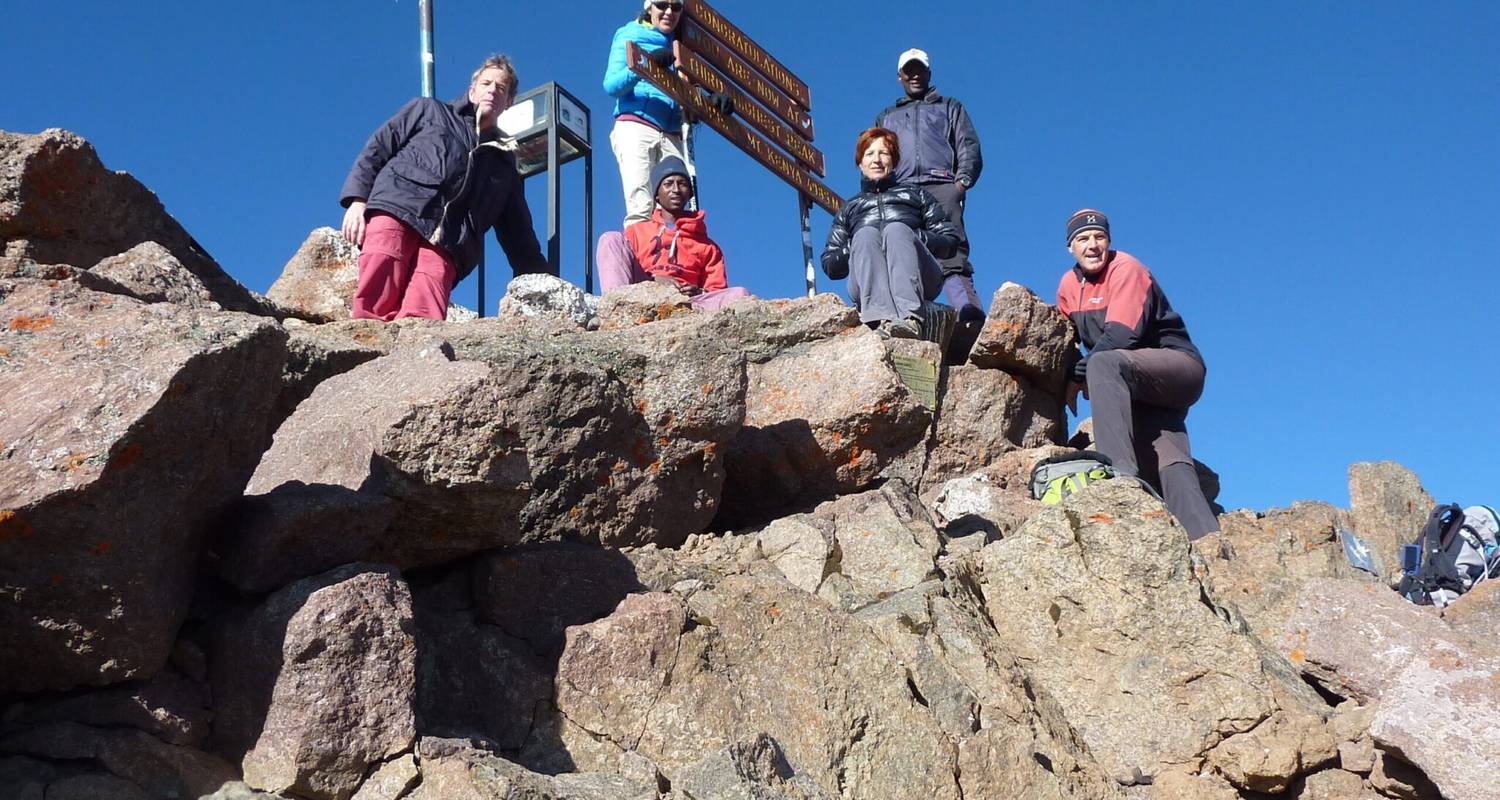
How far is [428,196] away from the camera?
869 cm

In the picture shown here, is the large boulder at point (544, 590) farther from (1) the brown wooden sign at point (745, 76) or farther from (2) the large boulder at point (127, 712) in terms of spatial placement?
(1) the brown wooden sign at point (745, 76)

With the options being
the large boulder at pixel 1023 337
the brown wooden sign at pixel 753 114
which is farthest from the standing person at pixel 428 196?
the brown wooden sign at pixel 753 114

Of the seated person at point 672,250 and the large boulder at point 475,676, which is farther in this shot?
the seated person at point 672,250

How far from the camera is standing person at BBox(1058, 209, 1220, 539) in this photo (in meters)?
8.41

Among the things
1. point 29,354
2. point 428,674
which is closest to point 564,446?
point 428,674

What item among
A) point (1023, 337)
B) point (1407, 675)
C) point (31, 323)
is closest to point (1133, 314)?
point (1023, 337)

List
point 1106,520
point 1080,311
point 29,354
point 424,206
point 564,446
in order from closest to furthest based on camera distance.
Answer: point 29,354 → point 564,446 → point 1106,520 → point 424,206 → point 1080,311

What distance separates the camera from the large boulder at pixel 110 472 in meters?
3.84

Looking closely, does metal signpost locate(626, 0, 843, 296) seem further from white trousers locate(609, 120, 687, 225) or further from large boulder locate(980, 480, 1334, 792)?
large boulder locate(980, 480, 1334, 792)

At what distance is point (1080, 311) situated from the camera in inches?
383

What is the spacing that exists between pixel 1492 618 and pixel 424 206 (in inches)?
249

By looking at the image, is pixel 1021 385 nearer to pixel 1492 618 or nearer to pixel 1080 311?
pixel 1080 311

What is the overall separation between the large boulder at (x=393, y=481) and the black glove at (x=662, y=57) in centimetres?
775

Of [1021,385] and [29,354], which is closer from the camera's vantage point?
[29,354]
